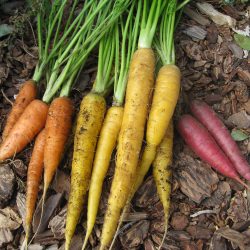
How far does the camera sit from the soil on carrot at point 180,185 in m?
2.01

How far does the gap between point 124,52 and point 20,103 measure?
68 centimetres

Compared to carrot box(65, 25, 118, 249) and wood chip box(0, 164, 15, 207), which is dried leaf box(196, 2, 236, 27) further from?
wood chip box(0, 164, 15, 207)

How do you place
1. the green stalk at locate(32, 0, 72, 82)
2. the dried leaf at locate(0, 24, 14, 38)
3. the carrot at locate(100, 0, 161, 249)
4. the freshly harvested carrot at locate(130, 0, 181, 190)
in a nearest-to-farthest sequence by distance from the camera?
the carrot at locate(100, 0, 161, 249) → the freshly harvested carrot at locate(130, 0, 181, 190) → the green stalk at locate(32, 0, 72, 82) → the dried leaf at locate(0, 24, 14, 38)

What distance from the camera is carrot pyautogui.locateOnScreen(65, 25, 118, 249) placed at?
1.96 meters

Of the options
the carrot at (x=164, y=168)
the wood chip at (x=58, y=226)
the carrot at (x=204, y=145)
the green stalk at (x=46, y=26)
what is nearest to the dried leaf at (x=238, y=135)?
the carrot at (x=204, y=145)

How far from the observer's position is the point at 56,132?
2.14m

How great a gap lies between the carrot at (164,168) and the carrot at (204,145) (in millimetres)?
91

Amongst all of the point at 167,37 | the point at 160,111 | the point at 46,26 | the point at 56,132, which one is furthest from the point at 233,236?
the point at 46,26

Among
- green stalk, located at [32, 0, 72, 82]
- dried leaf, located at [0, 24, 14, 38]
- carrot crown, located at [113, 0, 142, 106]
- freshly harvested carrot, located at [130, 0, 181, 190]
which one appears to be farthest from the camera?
dried leaf, located at [0, 24, 14, 38]

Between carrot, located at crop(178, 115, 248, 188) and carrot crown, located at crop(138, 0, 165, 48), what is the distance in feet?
1.59

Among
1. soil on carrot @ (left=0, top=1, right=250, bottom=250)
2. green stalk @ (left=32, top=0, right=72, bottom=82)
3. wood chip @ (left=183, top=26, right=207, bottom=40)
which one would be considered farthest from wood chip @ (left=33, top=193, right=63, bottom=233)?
wood chip @ (left=183, top=26, right=207, bottom=40)

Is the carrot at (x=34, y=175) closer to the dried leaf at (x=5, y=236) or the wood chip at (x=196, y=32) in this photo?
the dried leaf at (x=5, y=236)

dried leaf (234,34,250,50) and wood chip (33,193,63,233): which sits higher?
dried leaf (234,34,250,50)

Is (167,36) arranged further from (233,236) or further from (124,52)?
(233,236)
